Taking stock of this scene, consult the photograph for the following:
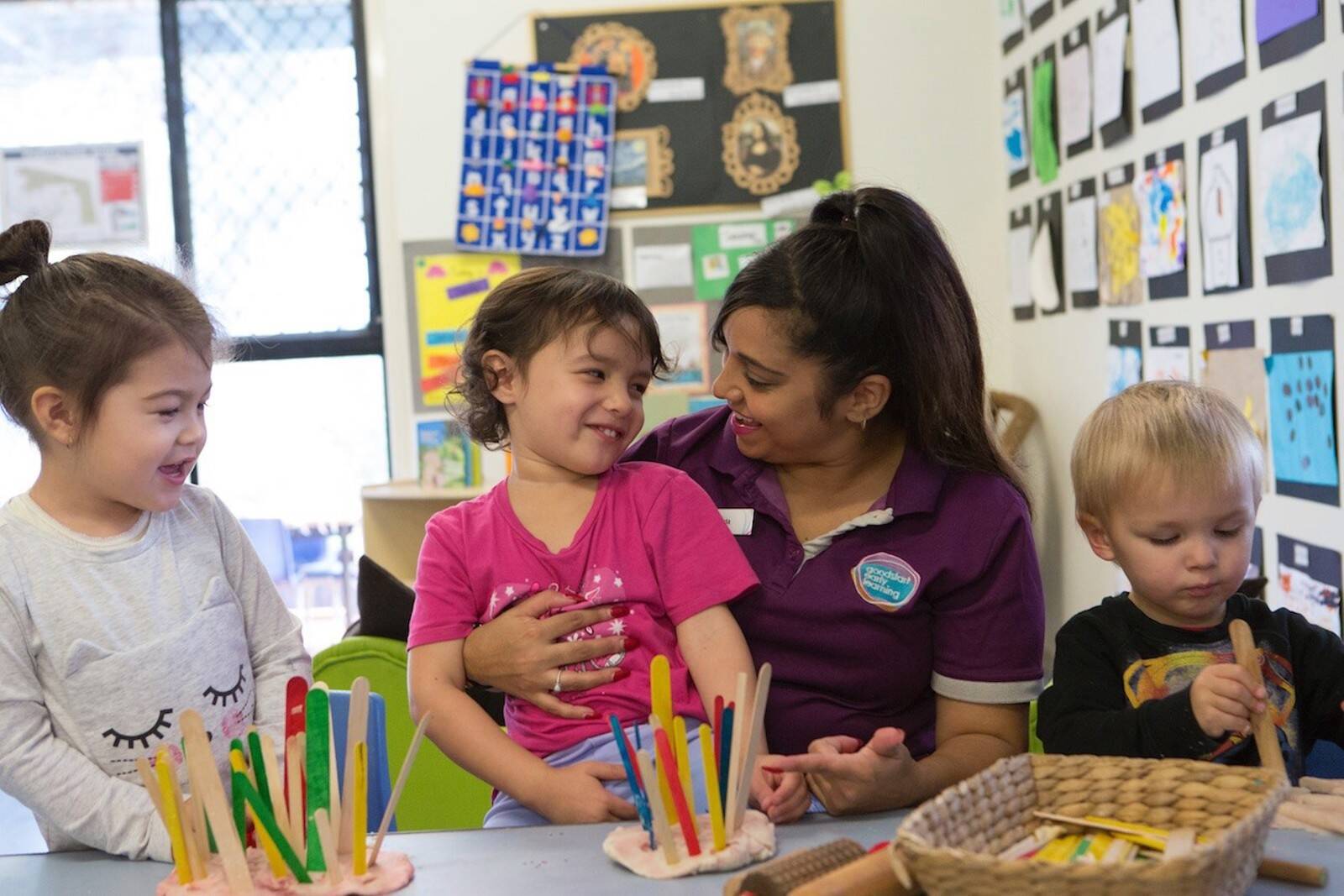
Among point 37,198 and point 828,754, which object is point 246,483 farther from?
point 828,754

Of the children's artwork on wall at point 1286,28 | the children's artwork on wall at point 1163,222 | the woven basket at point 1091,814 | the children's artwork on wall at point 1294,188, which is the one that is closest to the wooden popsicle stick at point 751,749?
the woven basket at point 1091,814

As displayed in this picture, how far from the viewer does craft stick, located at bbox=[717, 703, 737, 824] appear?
1.09 m

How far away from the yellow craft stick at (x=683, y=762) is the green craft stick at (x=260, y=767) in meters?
0.32

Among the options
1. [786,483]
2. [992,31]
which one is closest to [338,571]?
[992,31]

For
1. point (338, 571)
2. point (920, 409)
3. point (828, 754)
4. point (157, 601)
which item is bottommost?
point (338, 571)

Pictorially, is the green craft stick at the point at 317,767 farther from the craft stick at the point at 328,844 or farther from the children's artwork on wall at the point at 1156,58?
the children's artwork on wall at the point at 1156,58

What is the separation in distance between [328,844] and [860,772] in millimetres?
451

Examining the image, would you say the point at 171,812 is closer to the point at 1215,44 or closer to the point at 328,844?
the point at 328,844

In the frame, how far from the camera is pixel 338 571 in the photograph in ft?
15.6

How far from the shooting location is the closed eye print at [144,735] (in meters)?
1.29

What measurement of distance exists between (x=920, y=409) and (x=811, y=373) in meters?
0.14

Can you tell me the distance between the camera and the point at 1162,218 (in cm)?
270

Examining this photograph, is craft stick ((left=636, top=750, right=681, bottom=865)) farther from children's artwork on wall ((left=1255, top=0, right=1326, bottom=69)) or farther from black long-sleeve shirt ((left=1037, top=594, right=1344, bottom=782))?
children's artwork on wall ((left=1255, top=0, right=1326, bottom=69))

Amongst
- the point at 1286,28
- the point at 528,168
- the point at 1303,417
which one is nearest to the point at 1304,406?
the point at 1303,417
